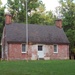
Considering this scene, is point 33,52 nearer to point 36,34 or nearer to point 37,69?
point 36,34

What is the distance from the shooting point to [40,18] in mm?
61688

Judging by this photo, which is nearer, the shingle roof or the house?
the house

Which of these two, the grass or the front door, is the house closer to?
the front door

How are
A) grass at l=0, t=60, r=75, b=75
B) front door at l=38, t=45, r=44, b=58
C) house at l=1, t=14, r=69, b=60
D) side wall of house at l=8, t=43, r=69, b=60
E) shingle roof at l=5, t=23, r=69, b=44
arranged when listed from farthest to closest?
1. front door at l=38, t=45, r=44, b=58
2. shingle roof at l=5, t=23, r=69, b=44
3. house at l=1, t=14, r=69, b=60
4. side wall of house at l=8, t=43, r=69, b=60
5. grass at l=0, t=60, r=75, b=75

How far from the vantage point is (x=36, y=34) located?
4678 centimetres

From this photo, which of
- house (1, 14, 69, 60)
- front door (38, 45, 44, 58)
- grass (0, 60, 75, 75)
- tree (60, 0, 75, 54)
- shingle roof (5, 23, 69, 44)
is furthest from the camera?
tree (60, 0, 75, 54)

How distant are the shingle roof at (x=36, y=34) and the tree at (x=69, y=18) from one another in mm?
6761

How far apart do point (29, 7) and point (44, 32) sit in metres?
13.3

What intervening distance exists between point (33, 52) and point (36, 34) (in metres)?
3.48

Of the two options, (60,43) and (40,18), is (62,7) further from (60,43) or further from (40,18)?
(60,43)

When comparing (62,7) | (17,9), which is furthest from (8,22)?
(62,7)

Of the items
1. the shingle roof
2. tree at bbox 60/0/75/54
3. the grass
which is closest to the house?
the shingle roof

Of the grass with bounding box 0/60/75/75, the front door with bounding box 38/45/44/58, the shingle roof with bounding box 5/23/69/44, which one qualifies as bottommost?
the grass with bounding box 0/60/75/75

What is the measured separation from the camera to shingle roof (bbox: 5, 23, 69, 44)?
4515cm
